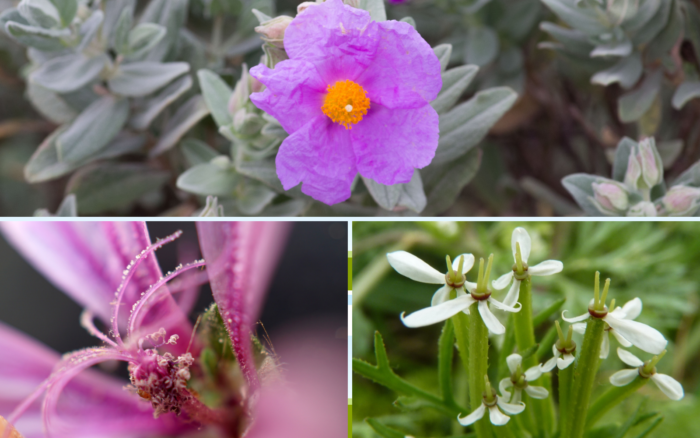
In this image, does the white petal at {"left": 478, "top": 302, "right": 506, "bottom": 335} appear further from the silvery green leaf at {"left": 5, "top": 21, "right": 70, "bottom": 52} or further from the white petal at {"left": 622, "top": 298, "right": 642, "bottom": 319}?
the silvery green leaf at {"left": 5, "top": 21, "right": 70, "bottom": 52}

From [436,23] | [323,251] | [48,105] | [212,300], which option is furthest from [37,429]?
[436,23]

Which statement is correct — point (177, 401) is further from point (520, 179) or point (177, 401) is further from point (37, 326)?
point (520, 179)

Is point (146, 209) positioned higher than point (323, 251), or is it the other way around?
point (323, 251)

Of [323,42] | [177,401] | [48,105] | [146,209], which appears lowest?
[146,209]

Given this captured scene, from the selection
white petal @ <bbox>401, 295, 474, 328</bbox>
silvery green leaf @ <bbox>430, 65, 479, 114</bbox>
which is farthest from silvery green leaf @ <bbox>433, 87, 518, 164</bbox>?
white petal @ <bbox>401, 295, 474, 328</bbox>

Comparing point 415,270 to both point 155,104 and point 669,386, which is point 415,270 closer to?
point 669,386

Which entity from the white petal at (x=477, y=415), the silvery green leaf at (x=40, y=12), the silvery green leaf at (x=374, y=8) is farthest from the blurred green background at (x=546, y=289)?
the silvery green leaf at (x=40, y=12)

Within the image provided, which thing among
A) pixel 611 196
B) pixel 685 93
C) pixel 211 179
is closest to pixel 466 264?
pixel 611 196
